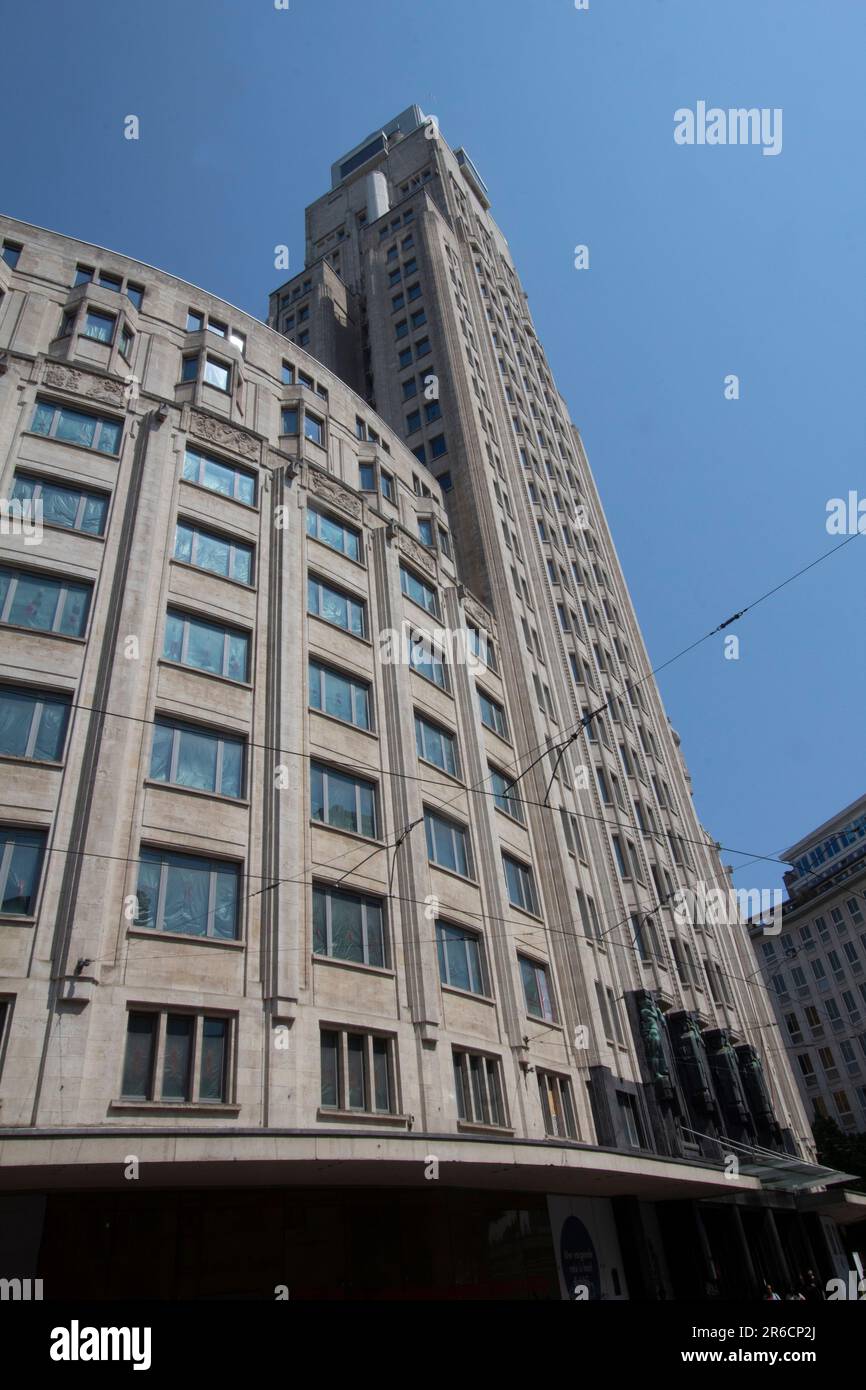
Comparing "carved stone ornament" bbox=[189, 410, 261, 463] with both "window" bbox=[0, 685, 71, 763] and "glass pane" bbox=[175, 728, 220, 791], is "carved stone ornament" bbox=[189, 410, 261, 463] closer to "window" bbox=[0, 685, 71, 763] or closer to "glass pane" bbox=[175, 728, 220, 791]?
"glass pane" bbox=[175, 728, 220, 791]

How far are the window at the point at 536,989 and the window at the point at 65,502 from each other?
715 inches

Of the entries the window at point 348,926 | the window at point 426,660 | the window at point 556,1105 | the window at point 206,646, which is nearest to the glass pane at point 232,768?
the window at point 206,646

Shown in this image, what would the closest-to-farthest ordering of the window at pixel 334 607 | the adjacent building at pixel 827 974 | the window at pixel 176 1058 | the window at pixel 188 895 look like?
the window at pixel 176 1058 < the window at pixel 188 895 < the window at pixel 334 607 < the adjacent building at pixel 827 974

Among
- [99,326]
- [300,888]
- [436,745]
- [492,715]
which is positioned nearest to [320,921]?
[300,888]

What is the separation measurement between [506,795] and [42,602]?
1711 cm

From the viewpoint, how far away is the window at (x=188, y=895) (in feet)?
57.3

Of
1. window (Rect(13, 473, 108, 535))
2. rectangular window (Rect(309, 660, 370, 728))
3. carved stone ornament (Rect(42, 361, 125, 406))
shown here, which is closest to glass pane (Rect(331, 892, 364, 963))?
rectangular window (Rect(309, 660, 370, 728))

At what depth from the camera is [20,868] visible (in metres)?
16.4

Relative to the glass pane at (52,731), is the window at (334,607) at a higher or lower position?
higher

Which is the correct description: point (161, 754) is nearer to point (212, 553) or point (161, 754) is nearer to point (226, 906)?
point (226, 906)

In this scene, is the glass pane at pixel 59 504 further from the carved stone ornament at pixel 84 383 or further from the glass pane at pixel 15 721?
the glass pane at pixel 15 721

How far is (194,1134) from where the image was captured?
44.0 feet
